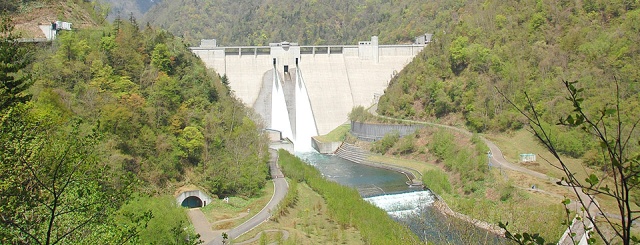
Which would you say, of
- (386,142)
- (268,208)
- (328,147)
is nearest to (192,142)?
(268,208)

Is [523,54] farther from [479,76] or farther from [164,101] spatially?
[164,101]

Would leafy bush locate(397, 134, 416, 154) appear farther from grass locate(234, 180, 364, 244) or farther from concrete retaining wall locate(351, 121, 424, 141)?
grass locate(234, 180, 364, 244)

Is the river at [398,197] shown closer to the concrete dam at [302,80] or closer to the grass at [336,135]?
the grass at [336,135]

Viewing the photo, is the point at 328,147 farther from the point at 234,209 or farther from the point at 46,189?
the point at 46,189

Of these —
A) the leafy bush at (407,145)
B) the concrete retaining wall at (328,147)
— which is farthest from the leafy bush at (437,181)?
the concrete retaining wall at (328,147)

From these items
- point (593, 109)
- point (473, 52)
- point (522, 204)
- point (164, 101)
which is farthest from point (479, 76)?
point (164, 101)
